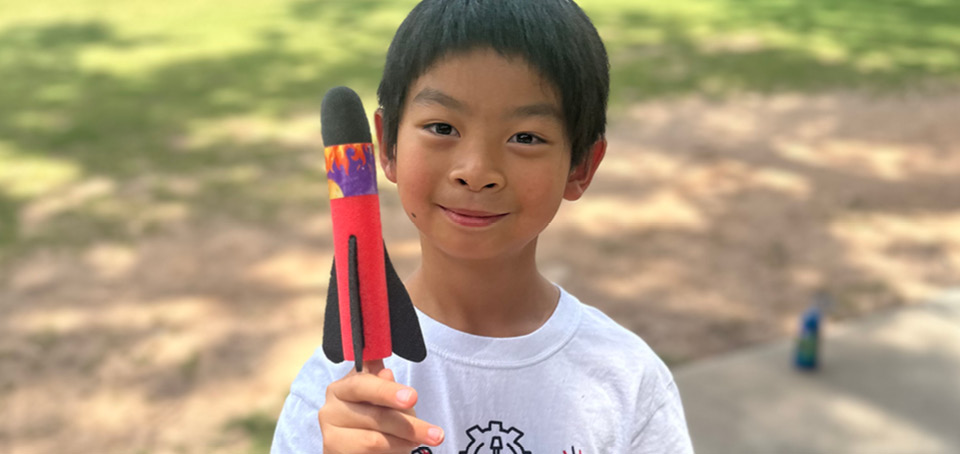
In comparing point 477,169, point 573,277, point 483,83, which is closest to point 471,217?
point 477,169

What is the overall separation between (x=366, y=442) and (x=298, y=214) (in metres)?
5.22

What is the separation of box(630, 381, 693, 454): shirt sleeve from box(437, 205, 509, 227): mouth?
0.46m

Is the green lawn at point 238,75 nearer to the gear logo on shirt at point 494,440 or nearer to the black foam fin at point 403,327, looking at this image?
the gear logo on shirt at point 494,440

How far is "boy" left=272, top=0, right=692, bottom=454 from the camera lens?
1459 millimetres

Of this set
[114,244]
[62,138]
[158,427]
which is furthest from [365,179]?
[62,138]

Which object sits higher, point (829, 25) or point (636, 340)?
point (829, 25)

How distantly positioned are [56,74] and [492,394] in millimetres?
9702

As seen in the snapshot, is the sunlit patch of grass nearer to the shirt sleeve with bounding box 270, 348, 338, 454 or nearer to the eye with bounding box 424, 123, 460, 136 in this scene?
the shirt sleeve with bounding box 270, 348, 338, 454

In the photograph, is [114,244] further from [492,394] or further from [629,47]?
[629,47]

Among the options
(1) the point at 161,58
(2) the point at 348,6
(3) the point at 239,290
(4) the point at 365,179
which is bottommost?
(3) the point at 239,290

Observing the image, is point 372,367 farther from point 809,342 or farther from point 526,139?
point 809,342

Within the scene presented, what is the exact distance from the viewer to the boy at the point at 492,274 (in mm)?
1459

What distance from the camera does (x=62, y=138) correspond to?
803 cm

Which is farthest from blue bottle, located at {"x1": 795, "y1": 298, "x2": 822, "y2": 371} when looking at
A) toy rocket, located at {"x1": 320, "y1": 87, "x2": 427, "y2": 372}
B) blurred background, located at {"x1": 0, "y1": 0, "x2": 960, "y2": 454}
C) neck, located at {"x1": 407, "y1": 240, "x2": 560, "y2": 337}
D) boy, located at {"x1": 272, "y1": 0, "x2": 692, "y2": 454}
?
toy rocket, located at {"x1": 320, "y1": 87, "x2": 427, "y2": 372}
